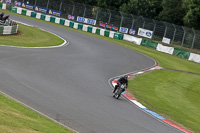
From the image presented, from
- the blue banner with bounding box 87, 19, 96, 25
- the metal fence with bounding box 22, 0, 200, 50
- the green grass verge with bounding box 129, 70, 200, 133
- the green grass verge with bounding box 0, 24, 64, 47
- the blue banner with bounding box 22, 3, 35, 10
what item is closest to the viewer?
the green grass verge with bounding box 129, 70, 200, 133

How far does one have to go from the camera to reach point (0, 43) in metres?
24.1

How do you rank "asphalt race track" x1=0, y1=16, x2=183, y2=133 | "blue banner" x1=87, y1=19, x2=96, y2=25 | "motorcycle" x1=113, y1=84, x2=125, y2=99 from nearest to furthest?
"asphalt race track" x1=0, y1=16, x2=183, y2=133, "motorcycle" x1=113, y1=84, x2=125, y2=99, "blue banner" x1=87, y1=19, x2=96, y2=25

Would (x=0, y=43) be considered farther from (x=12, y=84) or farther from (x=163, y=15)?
(x=163, y=15)

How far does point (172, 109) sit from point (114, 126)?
637 cm

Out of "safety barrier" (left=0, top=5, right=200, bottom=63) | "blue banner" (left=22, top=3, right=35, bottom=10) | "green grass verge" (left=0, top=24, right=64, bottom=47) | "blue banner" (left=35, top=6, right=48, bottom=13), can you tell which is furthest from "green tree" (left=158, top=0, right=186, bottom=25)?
"green grass verge" (left=0, top=24, right=64, bottom=47)

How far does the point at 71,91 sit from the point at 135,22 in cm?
4023

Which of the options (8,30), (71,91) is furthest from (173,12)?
(71,91)

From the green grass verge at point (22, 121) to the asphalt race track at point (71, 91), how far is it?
2.24ft

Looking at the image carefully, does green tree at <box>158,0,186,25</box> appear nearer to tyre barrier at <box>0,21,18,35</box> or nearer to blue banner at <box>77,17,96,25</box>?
blue banner at <box>77,17,96,25</box>

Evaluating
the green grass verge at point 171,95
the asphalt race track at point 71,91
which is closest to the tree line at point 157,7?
the green grass verge at point 171,95

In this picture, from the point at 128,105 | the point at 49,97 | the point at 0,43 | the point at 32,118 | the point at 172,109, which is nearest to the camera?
the point at 32,118

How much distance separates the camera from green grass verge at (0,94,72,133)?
302 inches

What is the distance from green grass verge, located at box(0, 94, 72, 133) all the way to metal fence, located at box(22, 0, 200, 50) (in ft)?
124

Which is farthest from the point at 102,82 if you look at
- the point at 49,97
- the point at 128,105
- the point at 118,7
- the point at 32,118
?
the point at 118,7
